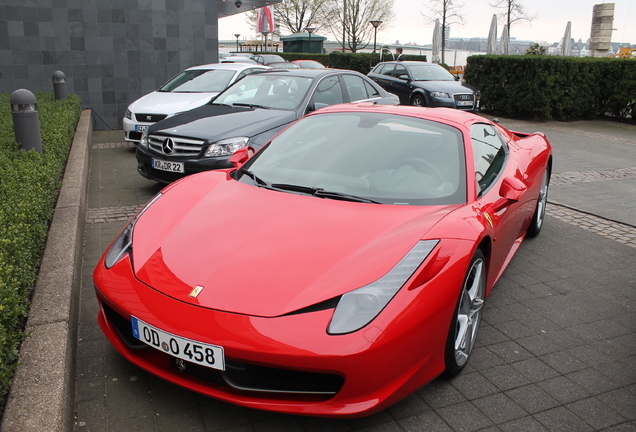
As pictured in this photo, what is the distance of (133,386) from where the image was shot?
112 inches

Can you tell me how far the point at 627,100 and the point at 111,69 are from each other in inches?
538

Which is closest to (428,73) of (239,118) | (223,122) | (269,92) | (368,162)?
(269,92)

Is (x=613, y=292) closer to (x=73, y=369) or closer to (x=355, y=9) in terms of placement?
(x=73, y=369)

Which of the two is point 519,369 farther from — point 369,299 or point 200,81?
point 200,81

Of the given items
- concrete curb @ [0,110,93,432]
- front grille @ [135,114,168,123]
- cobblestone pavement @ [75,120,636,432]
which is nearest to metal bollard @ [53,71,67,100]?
front grille @ [135,114,168,123]

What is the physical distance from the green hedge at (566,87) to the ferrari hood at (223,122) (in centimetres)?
1090

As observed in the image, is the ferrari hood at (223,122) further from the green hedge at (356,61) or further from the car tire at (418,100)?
the green hedge at (356,61)

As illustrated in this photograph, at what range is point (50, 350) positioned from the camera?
103 inches

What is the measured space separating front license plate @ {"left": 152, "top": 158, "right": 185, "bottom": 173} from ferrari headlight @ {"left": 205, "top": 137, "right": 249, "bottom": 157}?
324 mm

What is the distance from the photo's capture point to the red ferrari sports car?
7.65 feet

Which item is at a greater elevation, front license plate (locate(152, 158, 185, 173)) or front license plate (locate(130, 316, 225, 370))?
front license plate (locate(152, 158, 185, 173))

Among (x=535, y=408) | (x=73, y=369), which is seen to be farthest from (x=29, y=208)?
(x=535, y=408)

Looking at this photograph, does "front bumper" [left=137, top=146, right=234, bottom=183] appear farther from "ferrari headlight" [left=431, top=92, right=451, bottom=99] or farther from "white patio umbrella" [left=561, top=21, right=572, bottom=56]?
"white patio umbrella" [left=561, top=21, right=572, bottom=56]

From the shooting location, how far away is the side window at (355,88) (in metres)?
8.16
